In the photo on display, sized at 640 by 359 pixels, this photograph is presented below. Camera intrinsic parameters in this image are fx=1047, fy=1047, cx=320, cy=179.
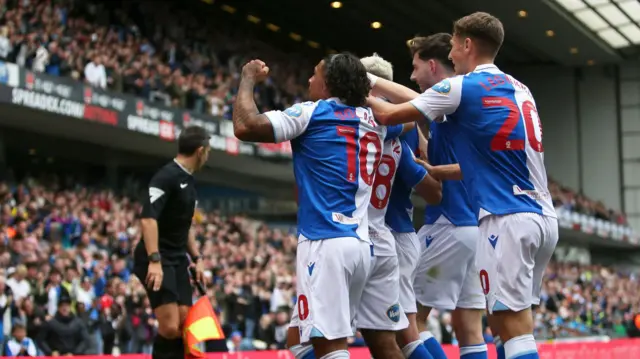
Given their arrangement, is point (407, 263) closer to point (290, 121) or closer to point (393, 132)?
point (393, 132)

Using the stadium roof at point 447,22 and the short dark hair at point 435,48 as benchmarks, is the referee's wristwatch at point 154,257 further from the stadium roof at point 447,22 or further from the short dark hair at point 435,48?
the stadium roof at point 447,22

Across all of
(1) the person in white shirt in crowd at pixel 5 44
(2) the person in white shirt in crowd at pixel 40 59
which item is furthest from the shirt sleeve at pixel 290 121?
(2) the person in white shirt in crowd at pixel 40 59

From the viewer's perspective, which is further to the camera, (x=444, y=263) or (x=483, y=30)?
(x=444, y=263)

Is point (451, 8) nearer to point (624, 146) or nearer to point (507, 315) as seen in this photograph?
point (624, 146)

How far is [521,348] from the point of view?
5.37 meters

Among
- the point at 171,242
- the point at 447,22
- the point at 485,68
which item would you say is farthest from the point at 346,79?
the point at 447,22

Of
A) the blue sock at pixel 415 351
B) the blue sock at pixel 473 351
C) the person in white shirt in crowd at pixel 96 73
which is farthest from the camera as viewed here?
the person in white shirt in crowd at pixel 96 73

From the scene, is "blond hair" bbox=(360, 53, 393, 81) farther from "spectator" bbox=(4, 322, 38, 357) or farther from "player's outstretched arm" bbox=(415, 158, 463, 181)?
"spectator" bbox=(4, 322, 38, 357)

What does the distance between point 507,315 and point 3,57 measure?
574 inches

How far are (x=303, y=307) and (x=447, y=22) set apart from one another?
101 feet

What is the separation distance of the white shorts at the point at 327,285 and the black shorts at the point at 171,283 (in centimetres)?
254

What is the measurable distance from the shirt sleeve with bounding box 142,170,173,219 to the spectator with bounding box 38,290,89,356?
652cm

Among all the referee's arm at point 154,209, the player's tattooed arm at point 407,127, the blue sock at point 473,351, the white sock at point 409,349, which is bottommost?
the blue sock at point 473,351

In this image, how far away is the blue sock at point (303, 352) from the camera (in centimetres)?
596
